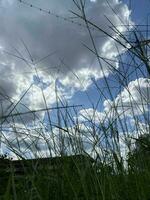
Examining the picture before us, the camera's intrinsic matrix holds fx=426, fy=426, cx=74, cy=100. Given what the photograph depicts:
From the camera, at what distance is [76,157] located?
7.13ft

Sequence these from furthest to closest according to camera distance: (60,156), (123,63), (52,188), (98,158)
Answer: (123,63) → (60,156) → (98,158) → (52,188)

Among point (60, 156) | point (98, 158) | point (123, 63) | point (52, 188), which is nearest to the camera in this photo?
point (52, 188)

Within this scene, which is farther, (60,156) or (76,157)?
(60,156)

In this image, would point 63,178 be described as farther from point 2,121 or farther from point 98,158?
point 2,121

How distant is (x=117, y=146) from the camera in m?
2.33

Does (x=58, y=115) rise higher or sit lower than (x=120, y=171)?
higher

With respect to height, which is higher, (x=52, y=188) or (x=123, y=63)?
(x=123, y=63)

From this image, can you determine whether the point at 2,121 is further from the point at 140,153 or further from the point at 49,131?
the point at 140,153

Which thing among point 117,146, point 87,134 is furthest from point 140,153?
point 87,134

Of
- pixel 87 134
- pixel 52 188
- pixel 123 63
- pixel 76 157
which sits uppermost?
pixel 123 63

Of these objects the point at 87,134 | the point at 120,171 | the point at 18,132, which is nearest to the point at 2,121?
the point at 18,132

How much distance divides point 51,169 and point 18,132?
0.91 ft

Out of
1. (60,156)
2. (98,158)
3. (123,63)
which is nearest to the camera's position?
Result: (98,158)

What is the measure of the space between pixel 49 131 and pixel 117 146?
431mm
